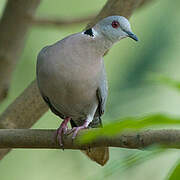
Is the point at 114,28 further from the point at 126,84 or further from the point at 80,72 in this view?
the point at 126,84

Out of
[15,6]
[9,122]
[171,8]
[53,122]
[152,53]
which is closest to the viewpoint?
[9,122]

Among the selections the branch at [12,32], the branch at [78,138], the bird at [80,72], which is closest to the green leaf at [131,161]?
the branch at [78,138]

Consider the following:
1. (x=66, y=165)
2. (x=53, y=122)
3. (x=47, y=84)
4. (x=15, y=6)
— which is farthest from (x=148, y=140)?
(x=53, y=122)

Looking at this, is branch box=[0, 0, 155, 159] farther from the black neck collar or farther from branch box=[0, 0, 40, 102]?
branch box=[0, 0, 40, 102]

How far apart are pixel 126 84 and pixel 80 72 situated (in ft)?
3.04

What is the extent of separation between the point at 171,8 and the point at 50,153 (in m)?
Result: 2.27

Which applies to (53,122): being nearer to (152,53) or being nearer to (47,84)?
(152,53)

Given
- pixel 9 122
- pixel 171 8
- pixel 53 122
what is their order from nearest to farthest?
pixel 9 122
pixel 171 8
pixel 53 122

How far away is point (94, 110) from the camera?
2.83 meters

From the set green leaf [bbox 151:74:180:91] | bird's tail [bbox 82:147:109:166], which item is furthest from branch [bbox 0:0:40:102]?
green leaf [bbox 151:74:180:91]

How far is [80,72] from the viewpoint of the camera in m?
2.51

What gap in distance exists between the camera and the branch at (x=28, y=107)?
8.89 feet

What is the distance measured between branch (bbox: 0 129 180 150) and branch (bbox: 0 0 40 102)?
3.66ft

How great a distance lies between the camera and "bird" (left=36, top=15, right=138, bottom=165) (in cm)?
250
